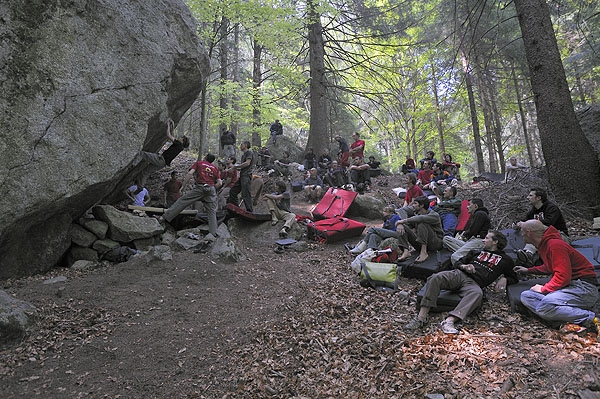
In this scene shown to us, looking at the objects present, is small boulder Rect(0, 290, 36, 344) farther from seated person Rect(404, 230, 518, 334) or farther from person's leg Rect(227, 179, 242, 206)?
person's leg Rect(227, 179, 242, 206)

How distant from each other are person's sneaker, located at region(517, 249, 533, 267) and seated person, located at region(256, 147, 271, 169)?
10.4 meters

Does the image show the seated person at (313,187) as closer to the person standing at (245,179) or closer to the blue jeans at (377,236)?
the person standing at (245,179)

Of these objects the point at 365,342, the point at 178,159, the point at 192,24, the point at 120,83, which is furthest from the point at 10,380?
the point at 178,159

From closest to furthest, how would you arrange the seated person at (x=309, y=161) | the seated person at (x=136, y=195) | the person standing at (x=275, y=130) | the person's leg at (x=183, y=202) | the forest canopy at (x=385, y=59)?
the person's leg at (x=183, y=202) < the seated person at (x=136, y=195) < the forest canopy at (x=385, y=59) < the seated person at (x=309, y=161) < the person standing at (x=275, y=130)

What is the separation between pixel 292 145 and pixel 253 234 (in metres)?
8.79

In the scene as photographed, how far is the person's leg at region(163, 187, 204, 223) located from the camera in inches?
285

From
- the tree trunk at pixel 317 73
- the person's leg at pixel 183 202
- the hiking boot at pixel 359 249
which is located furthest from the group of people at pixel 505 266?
the tree trunk at pixel 317 73

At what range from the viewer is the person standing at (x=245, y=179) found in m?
8.64

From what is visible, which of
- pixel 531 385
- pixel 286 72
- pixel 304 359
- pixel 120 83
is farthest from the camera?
pixel 286 72

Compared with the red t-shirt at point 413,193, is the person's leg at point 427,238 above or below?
below

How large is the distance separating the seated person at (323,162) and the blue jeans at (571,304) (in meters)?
8.73

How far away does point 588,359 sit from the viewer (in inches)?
120

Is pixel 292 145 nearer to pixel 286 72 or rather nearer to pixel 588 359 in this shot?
pixel 286 72

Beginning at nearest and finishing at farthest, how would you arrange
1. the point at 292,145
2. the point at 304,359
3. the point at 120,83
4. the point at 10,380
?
the point at 10,380 < the point at 304,359 < the point at 120,83 < the point at 292,145
